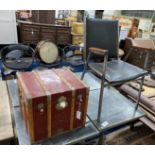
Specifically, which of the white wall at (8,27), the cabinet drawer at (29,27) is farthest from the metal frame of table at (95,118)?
the cabinet drawer at (29,27)

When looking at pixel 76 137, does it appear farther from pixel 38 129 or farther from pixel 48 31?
pixel 48 31

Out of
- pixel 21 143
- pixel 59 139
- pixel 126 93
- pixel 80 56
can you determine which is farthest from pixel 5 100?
pixel 80 56

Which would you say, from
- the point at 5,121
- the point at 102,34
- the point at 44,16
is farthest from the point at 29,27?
the point at 5,121

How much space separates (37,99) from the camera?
1.08 metres

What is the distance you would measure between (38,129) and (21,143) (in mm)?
177

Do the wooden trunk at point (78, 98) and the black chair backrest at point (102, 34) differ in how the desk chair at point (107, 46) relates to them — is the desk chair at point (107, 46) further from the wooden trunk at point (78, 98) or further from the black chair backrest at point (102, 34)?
the wooden trunk at point (78, 98)

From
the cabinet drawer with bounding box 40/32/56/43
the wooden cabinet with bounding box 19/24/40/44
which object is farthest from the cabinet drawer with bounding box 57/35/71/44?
the wooden cabinet with bounding box 19/24/40/44

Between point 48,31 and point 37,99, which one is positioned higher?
point 48,31

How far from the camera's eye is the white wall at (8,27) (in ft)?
9.16

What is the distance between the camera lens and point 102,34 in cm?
186

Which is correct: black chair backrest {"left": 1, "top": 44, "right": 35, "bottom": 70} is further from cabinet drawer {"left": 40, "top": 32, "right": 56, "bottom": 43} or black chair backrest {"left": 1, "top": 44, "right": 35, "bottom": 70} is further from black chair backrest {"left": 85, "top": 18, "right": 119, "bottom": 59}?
black chair backrest {"left": 85, "top": 18, "right": 119, "bottom": 59}

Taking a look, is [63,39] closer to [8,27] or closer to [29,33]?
[29,33]
